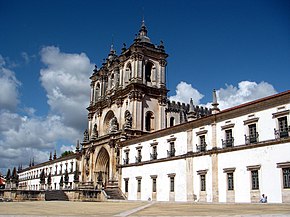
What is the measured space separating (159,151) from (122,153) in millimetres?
8501

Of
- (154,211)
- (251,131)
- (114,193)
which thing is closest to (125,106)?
(114,193)

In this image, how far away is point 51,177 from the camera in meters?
79.6

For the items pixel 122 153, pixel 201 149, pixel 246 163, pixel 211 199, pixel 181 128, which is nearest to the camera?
pixel 246 163

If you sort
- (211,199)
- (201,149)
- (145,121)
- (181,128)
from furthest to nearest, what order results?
(145,121)
(181,128)
(201,149)
(211,199)

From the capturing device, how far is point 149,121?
51406 mm

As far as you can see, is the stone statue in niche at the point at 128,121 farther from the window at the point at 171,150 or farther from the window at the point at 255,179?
the window at the point at 255,179

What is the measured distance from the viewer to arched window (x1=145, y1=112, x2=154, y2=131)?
167ft

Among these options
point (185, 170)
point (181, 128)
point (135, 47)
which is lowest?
point (185, 170)

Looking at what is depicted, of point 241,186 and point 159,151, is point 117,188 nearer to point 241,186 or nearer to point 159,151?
point 159,151

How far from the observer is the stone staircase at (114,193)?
4334cm

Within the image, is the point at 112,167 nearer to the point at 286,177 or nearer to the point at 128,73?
the point at 128,73

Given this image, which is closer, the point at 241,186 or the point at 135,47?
the point at 241,186

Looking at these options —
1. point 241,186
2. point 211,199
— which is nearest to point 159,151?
point 211,199

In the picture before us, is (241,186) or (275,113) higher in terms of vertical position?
(275,113)
